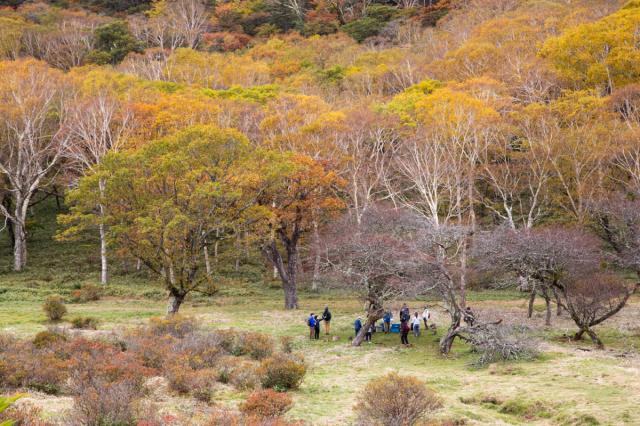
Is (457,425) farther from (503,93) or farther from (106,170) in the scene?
(503,93)

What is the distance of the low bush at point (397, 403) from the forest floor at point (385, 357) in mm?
1773

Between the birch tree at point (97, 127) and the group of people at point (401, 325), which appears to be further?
the birch tree at point (97, 127)

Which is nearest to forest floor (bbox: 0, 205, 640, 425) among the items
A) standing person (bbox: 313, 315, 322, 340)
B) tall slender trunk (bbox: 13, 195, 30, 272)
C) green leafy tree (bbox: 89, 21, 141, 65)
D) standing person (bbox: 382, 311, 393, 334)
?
standing person (bbox: 313, 315, 322, 340)

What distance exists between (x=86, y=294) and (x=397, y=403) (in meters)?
28.6

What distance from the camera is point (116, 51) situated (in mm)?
80188

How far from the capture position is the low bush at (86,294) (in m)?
34.8

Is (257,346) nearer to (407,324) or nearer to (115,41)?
(407,324)

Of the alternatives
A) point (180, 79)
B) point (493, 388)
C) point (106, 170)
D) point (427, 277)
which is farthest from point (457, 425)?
point (180, 79)

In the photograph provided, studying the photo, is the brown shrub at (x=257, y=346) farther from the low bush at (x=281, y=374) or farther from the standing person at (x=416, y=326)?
the standing person at (x=416, y=326)

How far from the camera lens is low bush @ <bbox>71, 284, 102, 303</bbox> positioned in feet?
114

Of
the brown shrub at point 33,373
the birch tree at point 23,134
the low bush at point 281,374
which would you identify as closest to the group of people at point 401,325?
the low bush at point 281,374

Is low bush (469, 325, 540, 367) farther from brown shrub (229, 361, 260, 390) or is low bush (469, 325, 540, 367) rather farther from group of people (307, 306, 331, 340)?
brown shrub (229, 361, 260, 390)

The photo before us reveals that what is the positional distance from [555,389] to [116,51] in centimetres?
7760

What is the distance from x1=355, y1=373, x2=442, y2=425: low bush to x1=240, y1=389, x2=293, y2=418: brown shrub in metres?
1.58
